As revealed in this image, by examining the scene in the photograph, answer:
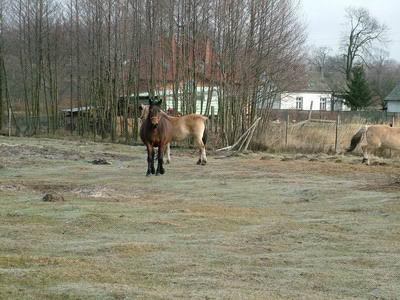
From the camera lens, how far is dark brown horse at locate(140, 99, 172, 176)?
17.9 meters

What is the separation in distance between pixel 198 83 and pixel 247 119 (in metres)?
3.60

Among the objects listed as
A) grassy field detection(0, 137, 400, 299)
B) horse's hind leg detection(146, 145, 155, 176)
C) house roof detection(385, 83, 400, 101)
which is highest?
house roof detection(385, 83, 400, 101)

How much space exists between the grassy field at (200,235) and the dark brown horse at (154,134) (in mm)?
480

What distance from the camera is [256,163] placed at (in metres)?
21.6

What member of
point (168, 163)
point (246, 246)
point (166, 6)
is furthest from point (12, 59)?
point (246, 246)

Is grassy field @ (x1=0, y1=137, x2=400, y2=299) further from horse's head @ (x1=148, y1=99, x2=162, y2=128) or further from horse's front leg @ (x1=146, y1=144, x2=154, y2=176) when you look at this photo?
horse's head @ (x1=148, y1=99, x2=162, y2=128)

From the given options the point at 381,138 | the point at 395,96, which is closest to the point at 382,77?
the point at 395,96

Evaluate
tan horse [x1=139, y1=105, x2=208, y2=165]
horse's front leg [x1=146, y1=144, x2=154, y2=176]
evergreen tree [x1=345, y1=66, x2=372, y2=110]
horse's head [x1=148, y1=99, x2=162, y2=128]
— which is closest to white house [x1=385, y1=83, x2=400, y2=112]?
evergreen tree [x1=345, y1=66, x2=372, y2=110]

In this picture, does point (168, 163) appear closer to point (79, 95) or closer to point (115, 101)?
point (115, 101)

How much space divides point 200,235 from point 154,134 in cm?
925

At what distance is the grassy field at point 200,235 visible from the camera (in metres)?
6.35

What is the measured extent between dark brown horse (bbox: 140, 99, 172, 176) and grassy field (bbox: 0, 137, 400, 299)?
18.9 inches

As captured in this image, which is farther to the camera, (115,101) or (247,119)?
(115,101)

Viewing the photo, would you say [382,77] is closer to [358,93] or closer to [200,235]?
[358,93]
